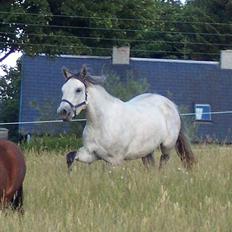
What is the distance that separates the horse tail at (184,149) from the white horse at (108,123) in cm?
1

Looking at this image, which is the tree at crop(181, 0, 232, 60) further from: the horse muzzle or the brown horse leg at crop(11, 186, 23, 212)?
the brown horse leg at crop(11, 186, 23, 212)

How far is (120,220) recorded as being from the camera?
668 cm

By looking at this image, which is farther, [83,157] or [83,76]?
[83,76]

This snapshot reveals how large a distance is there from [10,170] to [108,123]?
16.5 ft

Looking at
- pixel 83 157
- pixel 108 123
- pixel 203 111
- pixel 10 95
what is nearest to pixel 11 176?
pixel 83 157

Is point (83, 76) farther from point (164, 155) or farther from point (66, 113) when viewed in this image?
point (164, 155)

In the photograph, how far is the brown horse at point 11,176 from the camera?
7344mm

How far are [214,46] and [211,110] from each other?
A: 849 centimetres

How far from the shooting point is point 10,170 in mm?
7434

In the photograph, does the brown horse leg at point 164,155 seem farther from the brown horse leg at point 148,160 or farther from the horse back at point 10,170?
the horse back at point 10,170

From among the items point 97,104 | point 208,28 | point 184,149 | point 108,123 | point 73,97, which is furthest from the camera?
point 208,28

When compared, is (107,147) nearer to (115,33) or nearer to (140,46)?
(115,33)

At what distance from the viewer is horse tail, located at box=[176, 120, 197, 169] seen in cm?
1313

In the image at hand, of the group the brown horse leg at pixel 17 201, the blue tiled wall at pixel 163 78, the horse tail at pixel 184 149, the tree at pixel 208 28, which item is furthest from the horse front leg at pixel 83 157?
the tree at pixel 208 28
